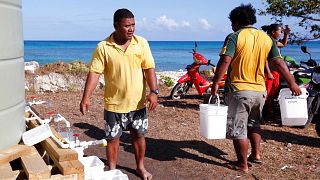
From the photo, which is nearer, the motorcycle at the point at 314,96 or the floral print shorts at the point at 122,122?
the floral print shorts at the point at 122,122

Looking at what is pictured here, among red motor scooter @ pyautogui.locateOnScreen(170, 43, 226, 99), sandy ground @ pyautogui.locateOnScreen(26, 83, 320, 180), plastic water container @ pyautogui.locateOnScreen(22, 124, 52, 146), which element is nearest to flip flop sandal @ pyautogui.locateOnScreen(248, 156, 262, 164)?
sandy ground @ pyautogui.locateOnScreen(26, 83, 320, 180)

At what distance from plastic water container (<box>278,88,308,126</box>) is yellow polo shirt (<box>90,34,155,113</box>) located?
2.84m

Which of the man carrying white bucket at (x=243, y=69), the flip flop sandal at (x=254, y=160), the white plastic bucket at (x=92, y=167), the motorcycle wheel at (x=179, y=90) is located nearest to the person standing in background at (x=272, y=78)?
the flip flop sandal at (x=254, y=160)

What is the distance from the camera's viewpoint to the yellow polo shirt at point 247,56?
15.2ft

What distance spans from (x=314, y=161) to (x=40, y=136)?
347cm

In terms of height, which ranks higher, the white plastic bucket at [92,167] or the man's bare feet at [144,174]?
the white plastic bucket at [92,167]

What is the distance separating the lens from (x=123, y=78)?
4.26 metres

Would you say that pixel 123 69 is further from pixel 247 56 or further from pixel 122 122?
pixel 247 56

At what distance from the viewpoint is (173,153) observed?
18.9ft

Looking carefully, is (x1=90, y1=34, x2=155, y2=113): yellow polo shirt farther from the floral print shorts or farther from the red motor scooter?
the red motor scooter

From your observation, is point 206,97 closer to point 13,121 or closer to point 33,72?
point 13,121

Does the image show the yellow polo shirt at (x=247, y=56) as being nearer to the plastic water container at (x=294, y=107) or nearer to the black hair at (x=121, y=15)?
the black hair at (x=121, y=15)

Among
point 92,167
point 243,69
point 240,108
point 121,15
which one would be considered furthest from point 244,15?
point 92,167

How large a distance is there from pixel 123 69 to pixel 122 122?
0.57 meters
